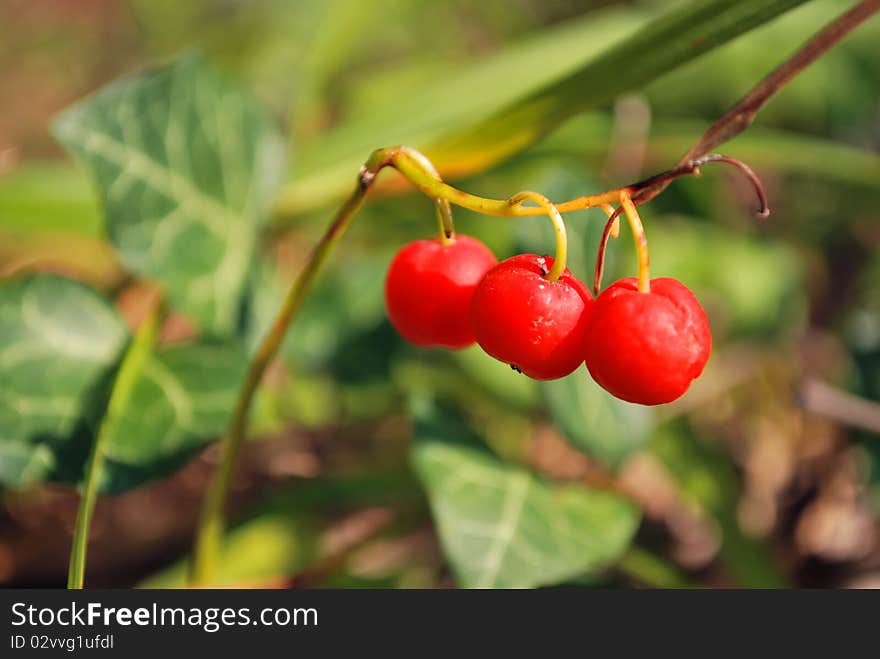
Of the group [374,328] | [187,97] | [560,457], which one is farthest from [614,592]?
[187,97]

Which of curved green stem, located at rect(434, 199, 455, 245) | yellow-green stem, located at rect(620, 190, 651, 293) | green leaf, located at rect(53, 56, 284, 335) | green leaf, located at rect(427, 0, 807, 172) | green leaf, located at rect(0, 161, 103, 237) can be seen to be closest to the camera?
yellow-green stem, located at rect(620, 190, 651, 293)

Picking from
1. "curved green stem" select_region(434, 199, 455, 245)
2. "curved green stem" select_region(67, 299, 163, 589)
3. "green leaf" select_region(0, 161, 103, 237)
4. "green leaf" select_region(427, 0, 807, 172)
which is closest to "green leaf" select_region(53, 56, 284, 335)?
"curved green stem" select_region(67, 299, 163, 589)

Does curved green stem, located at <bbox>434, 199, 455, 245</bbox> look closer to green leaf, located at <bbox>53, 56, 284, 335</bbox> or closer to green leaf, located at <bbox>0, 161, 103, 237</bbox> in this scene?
green leaf, located at <bbox>53, 56, 284, 335</bbox>

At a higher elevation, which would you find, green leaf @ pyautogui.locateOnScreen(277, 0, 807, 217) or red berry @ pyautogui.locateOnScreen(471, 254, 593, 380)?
green leaf @ pyautogui.locateOnScreen(277, 0, 807, 217)

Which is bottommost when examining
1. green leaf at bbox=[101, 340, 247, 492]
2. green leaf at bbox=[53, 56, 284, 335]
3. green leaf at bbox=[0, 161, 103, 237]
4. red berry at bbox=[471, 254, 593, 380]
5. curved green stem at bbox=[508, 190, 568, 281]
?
red berry at bbox=[471, 254, 593, 380]

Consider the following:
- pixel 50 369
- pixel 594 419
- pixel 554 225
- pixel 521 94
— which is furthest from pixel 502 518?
pixel 521 94

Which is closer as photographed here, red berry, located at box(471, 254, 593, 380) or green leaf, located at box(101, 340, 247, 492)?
red berry, located at box(471, 254, 593, 380)

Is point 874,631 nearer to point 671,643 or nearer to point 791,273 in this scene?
point 671,643
